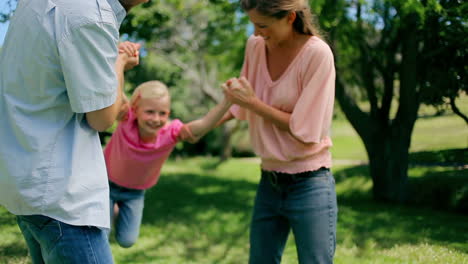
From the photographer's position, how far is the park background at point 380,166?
3783mm

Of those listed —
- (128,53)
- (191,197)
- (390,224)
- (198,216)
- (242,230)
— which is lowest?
(191,197)

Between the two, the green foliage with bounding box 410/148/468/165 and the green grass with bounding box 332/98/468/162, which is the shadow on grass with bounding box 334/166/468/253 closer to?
the green foliage with bounding box 410/148/468/165

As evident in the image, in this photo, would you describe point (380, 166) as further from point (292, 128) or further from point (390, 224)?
point (292, 128)

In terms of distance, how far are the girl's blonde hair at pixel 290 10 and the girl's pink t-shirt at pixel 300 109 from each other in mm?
85

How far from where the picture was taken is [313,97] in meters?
2.32

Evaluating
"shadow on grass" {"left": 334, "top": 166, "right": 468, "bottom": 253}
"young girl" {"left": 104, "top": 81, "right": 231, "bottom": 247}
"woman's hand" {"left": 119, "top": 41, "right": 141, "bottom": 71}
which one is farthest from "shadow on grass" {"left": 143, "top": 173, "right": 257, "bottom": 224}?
"woman's hand" {"left": 119, "top": 41, "right": 141, "bottom": 71}

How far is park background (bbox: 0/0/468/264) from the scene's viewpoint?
3.78m

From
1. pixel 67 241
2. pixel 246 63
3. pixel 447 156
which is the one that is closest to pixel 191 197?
pixel 447 156

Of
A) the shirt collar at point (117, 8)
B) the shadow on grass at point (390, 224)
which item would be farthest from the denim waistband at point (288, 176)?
the shadow on grass at point (390, 224)

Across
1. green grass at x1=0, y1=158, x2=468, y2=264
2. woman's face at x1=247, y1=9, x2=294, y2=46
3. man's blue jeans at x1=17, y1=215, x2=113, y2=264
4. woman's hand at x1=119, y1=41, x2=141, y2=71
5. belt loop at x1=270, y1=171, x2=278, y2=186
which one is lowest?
green grass at x1=0, y1=158, x2=468, y2=264

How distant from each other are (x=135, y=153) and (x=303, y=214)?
1485 mm

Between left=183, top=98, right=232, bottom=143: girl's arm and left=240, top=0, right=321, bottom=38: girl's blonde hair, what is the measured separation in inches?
23.2

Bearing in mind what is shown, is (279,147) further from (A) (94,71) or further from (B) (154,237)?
(B) (154,237)

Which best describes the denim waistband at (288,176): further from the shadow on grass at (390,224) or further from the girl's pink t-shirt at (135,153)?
the shadow on grass at (390,224)
